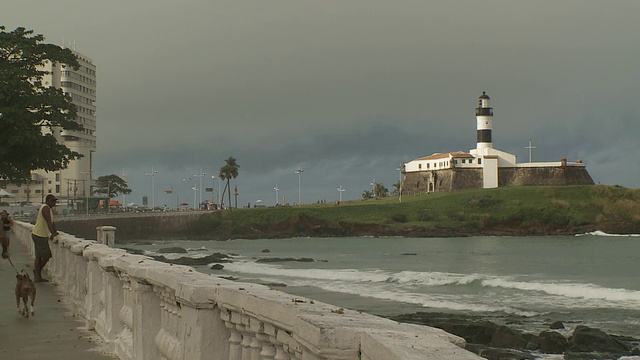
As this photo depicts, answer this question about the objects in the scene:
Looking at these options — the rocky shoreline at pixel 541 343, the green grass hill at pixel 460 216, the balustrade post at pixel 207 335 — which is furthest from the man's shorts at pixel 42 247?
the green grass hill at pixel 460 216

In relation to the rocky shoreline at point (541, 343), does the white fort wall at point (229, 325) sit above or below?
above

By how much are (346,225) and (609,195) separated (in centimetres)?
4430

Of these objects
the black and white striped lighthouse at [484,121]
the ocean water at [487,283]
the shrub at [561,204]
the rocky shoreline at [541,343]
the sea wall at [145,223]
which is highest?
the black and white striped lighthouse at [484,121]

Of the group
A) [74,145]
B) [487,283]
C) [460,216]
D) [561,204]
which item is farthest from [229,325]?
[74,145]

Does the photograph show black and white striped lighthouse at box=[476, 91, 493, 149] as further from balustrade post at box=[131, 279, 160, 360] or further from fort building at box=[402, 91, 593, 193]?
balustrade post at box=[131, 279, 160, 360]

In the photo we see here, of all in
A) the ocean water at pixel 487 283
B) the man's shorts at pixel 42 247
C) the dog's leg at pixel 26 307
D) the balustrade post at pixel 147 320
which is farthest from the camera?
the ocean water at pixel 487 283

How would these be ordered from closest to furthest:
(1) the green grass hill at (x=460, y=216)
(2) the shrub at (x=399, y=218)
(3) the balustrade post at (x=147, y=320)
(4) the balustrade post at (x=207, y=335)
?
(4) the balustrade post at (x=207, y=335) < (3) the balustrade post at (x=147, y=320) < (1) the green grass hill at (x=460, y=216) < (2) the shrub at (x=399, y=218)

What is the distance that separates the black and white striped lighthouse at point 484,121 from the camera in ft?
440

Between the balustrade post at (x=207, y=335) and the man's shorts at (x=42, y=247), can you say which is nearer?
the balustrade post at (x=207, y=335)

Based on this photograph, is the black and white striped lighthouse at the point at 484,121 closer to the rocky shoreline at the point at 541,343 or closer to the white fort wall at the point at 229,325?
the rocky shoreline at the point at 541,343

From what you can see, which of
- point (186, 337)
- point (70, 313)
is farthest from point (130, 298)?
point (70, 313)

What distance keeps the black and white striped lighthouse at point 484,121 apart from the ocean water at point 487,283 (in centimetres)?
4237

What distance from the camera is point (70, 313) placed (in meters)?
12.2

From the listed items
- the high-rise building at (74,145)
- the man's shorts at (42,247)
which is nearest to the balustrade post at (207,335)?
the man's shorts at (42,247)
